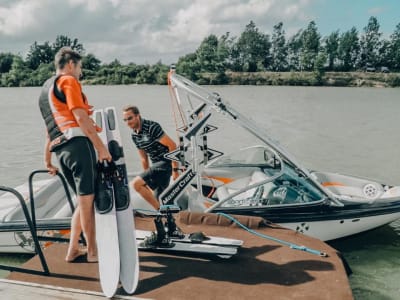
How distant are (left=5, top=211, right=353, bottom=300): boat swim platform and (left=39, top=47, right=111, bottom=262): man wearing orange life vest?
2.13 feet

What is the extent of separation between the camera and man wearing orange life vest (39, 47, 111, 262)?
132 inches

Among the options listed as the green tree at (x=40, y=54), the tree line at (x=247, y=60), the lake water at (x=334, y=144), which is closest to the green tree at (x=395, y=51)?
the tree line at (x=247, y=60)

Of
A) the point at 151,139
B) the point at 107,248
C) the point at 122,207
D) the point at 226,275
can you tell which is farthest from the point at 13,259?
the point at 226,275

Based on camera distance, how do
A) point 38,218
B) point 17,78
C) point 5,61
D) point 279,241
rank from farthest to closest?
point 5,61 → point 17,78 → point 38,218 → point 279,241

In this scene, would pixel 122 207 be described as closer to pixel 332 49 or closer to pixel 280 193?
pixel 280 193

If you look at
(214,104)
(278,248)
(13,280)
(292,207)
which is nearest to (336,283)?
(278,248)

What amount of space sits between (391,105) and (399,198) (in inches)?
1022

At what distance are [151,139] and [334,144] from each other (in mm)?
12638

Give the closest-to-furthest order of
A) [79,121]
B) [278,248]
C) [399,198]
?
[79,121]
[278,248]
[399,198]

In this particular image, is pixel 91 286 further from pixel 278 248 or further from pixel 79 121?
pixel 278 248

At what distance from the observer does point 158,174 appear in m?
5.33

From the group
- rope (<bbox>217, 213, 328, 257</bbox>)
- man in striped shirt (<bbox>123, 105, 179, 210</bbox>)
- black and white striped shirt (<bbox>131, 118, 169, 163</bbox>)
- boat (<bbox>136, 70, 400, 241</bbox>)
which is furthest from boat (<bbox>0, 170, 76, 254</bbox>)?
rope (<bbox>217, 213, 328, 257</bbox>)

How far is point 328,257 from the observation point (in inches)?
166

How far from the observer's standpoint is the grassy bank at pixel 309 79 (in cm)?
5352
